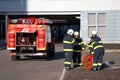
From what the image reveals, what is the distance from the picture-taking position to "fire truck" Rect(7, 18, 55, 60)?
25.1 metres

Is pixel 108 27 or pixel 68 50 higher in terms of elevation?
pixel 108 27

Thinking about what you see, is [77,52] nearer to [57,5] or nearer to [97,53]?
[97,53]

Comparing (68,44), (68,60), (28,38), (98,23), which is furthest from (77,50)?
(98,23)

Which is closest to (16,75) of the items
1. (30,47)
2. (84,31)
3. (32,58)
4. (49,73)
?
(49,73)

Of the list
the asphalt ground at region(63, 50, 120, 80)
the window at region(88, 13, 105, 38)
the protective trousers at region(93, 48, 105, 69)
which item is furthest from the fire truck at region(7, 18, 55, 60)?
the window at region(88, 13, 105, 38)

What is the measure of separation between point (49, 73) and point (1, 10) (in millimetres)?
25490

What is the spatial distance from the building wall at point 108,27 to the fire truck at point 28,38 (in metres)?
15.8

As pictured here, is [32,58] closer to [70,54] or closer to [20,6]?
→ [70,54]

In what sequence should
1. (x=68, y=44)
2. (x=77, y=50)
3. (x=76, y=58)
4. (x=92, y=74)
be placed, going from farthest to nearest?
(x=76, y=58)
(x=77, y=50)
(x=68, y=44)
(x=92, y=74)

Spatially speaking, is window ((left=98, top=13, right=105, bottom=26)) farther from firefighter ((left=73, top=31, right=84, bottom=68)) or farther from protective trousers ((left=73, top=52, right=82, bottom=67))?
protective trousers ((left=73, top=52, right=82, bottom=67))

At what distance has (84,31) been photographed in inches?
1639

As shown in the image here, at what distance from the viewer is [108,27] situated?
135 ft

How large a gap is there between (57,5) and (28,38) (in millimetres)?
16954

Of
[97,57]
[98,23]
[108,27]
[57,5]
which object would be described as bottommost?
→ [97,57]
